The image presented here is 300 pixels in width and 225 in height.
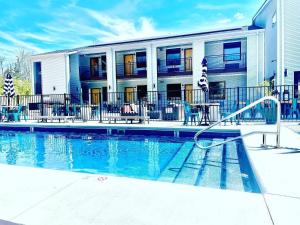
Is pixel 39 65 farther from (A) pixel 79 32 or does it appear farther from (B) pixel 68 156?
(B) pixel 68 156

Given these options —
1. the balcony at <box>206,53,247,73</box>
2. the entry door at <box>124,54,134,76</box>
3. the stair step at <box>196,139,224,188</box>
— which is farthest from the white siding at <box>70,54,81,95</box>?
the stair step at <box>196,139,224,188</box>

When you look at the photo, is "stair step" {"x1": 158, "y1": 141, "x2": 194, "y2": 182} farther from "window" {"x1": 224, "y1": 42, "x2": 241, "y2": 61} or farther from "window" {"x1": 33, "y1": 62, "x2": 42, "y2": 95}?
"window" {"x1": 33, "y1": 62, "x2": 42, "y2": 95}

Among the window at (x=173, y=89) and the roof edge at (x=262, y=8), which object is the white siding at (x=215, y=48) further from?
the window at (x=173, y=89)

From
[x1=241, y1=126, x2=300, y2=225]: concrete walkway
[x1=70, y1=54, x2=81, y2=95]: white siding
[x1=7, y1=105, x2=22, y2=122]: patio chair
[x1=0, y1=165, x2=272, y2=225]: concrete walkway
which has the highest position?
[x1=70, y1=54, x2=81, y2=95]: white siding

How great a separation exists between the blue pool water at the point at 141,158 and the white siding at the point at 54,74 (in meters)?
13.5

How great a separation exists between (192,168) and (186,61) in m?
16.7

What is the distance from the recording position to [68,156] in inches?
284

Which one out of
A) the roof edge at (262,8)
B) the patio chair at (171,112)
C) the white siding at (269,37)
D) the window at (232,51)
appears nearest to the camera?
the patio chair at (171,112)

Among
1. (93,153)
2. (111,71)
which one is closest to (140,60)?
(111,71)

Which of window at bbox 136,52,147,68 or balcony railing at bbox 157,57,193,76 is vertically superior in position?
window at bbox 136,52,147,68

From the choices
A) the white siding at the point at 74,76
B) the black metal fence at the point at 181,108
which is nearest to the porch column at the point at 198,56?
the black metal fence at the point at 181,108

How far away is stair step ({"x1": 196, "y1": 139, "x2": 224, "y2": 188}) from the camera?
4590 mm

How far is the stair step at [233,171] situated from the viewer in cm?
440

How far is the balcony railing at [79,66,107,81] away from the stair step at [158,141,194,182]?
1709cm
